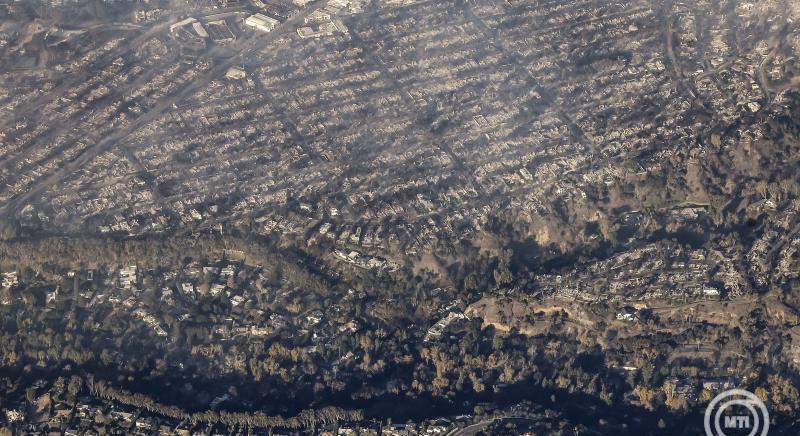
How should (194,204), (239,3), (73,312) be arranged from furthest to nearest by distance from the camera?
(239,3) → (194,204) → (73,312)

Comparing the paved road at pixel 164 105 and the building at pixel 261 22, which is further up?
the building at pixel 261 22

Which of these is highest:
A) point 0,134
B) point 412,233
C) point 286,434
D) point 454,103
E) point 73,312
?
point 454,103

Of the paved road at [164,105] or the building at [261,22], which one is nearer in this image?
the paved road at [164,105]

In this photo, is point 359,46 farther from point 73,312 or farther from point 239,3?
point 73,312

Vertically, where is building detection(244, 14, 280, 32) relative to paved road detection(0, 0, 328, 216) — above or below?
above

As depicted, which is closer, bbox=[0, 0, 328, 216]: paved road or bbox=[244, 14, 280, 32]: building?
bbox=[0, 0, 328, 216]: paved road

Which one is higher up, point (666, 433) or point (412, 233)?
point (412, 233)

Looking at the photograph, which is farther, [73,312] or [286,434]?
[73,312]

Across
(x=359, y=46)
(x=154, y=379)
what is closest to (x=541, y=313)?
(x=154, y=379)
